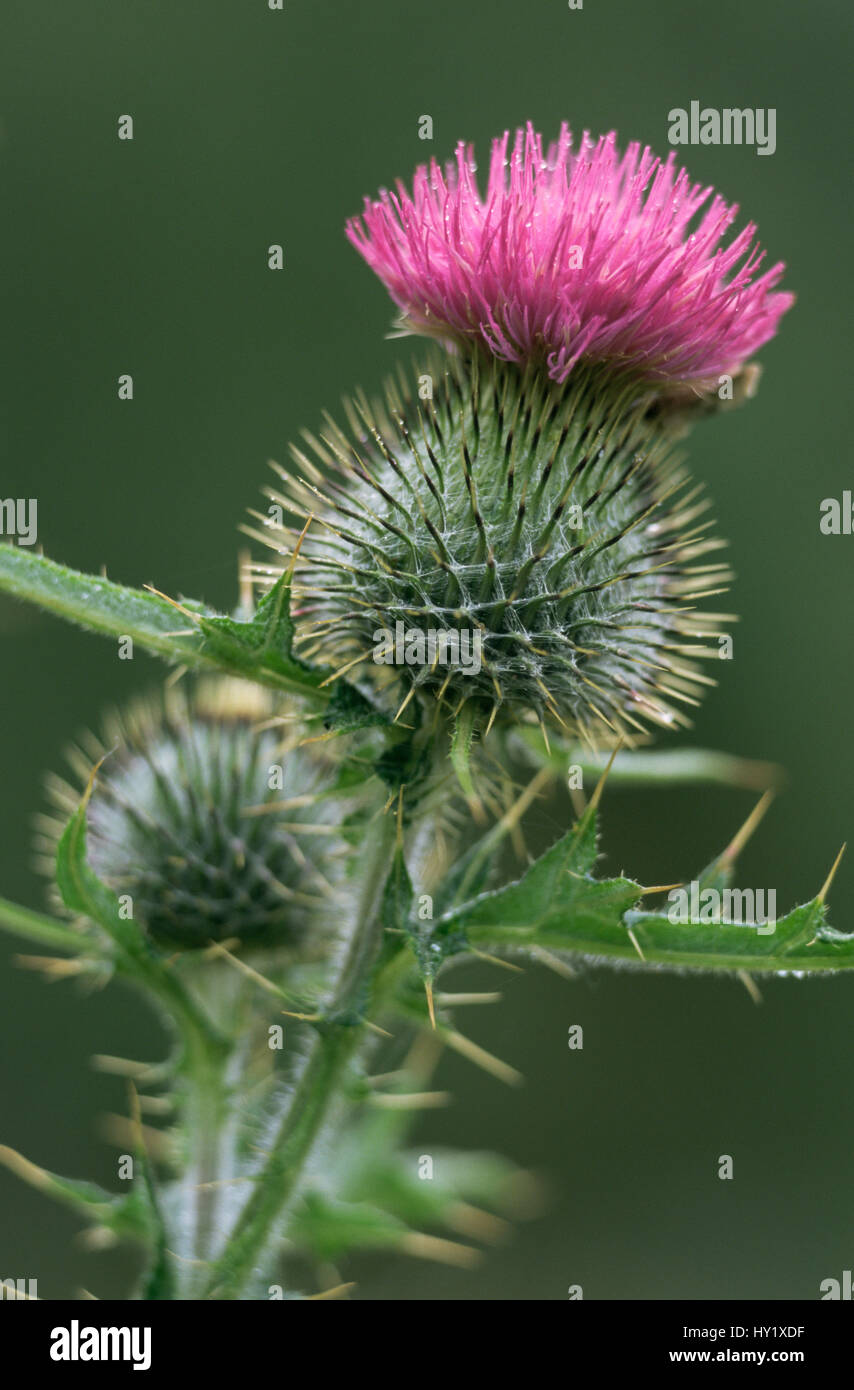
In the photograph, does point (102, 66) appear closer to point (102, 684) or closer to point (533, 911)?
point (102, 684)

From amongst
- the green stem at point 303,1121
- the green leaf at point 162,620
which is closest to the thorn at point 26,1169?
the green stem at point 303,1121

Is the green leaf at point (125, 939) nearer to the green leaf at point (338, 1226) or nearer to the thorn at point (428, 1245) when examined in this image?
the green leaf at point (338, 1226)

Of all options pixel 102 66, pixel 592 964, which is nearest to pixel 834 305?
pixel 102 66

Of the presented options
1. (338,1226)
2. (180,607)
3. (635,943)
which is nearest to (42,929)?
(180,607)

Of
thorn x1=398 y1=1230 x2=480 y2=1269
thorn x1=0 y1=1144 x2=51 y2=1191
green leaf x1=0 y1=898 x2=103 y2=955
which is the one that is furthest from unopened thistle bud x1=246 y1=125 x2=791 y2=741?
thorn x1=398 y1=1230 x2=480 y2=1269

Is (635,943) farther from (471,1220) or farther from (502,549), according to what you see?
(471,1220)

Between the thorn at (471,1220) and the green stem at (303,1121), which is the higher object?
the green stem at (303,1121)

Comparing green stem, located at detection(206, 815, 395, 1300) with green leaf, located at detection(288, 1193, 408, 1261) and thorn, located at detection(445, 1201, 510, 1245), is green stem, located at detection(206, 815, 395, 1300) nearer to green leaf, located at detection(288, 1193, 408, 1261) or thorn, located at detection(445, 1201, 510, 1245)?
green leaf, located at detection(288, 1193, 408, 1261)
